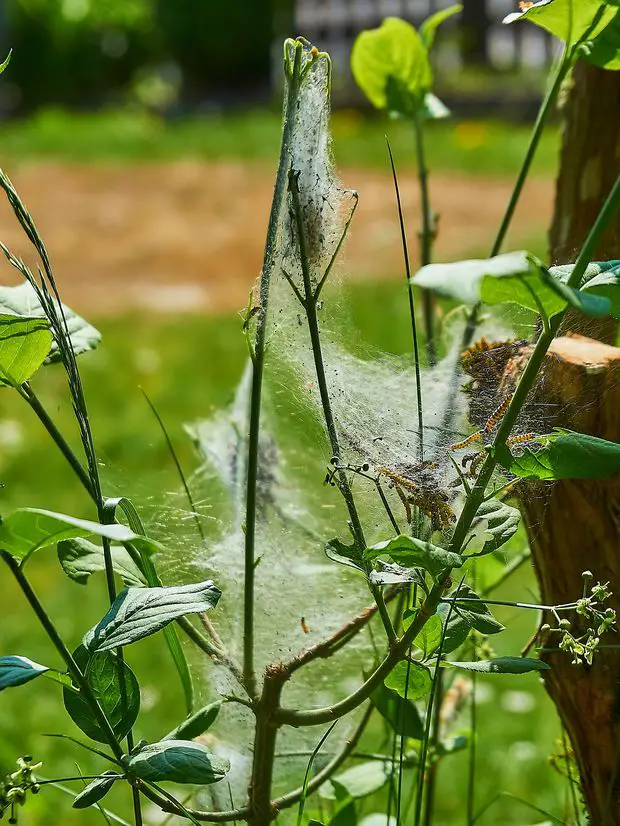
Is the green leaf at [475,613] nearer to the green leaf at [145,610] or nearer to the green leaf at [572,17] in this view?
the green leaf at [145,610]

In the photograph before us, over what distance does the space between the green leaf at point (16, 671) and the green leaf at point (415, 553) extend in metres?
0.21

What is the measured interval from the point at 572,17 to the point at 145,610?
0.47 metres

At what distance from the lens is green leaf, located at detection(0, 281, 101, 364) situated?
2.98 ft

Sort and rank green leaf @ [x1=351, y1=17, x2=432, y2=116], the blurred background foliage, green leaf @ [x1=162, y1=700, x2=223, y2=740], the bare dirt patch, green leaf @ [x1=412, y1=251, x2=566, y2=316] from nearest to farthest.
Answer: green leaf @ [x1=412, y1=251, x2=566, y2=316] < green leaf @ [x1=162, y1=700, x2=223, y2=740] < green leaf @ [x1=351, y1=17, x2=432, y2=116] < the bare dirt patch < the blurred background foliage

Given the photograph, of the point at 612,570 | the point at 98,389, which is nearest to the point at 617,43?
the point at 612,570

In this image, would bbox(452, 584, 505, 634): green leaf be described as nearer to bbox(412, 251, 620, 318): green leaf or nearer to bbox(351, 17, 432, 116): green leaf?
bbox(412, 251, 620, 318): green leaf

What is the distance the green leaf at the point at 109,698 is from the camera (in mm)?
783

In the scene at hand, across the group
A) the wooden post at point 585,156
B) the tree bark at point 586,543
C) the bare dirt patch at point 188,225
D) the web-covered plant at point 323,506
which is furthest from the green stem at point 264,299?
the bare dirt patch at point 188,225

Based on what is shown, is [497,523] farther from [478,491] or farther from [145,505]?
[145,505]

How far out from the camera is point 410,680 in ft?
2.69

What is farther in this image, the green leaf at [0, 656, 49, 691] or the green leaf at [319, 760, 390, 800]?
the green leaf at [319, 760, 390, 800]

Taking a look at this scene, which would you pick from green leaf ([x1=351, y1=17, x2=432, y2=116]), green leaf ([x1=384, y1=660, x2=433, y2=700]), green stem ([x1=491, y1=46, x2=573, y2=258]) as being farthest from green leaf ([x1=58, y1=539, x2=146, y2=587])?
green leaf ([x1=351, y1=17, x2=432, y2=116])

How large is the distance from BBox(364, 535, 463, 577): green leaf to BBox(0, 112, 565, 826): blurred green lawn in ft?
0.87

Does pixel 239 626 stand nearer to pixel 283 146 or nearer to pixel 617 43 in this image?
pixel 283 146
